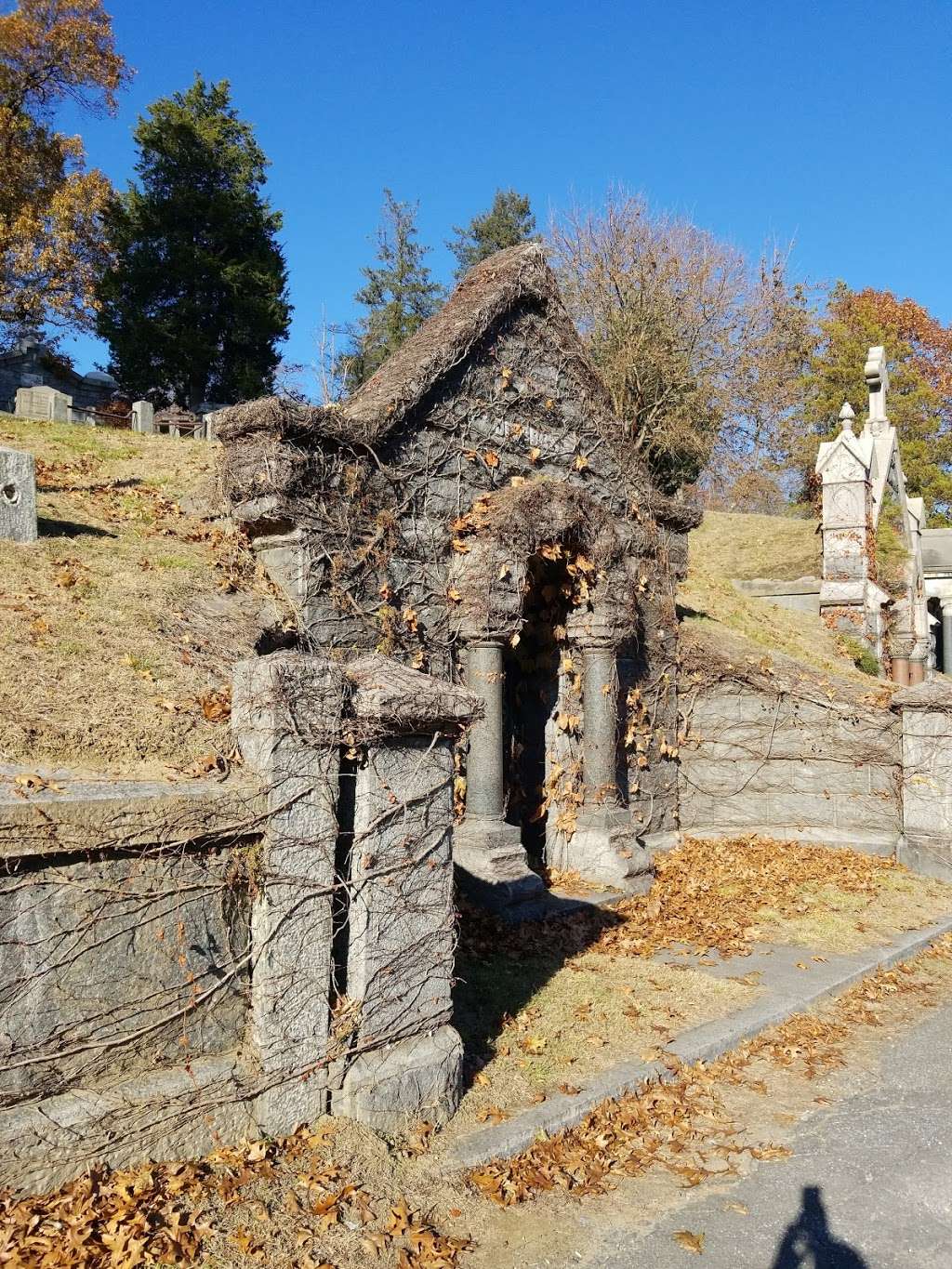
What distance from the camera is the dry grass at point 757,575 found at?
47.9 feet

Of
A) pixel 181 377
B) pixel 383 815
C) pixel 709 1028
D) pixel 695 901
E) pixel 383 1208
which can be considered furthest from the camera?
pixel 181 377

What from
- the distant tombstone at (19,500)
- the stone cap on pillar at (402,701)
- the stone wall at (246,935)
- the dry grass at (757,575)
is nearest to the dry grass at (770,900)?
the dry grass at (757,575)

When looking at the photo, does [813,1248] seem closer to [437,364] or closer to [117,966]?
[117,966]

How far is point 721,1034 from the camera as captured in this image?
18.4 ft

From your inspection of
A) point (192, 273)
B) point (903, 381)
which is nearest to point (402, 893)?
point (192, 273)

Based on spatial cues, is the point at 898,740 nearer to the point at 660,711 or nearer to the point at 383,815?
the point at 660,711

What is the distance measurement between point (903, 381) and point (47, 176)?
98.6 feet

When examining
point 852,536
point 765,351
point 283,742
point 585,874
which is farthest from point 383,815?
point 765,351

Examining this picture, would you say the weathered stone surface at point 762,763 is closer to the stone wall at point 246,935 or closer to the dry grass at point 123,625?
the dry grass at point 123,625

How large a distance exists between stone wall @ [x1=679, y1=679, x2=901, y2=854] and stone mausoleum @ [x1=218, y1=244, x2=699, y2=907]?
55 centimetres

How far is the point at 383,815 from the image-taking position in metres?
4.32

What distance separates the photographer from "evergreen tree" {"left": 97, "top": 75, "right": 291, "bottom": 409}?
28419mm

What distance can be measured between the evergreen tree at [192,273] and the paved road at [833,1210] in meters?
27.5

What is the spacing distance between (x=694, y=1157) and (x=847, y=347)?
34901mm
